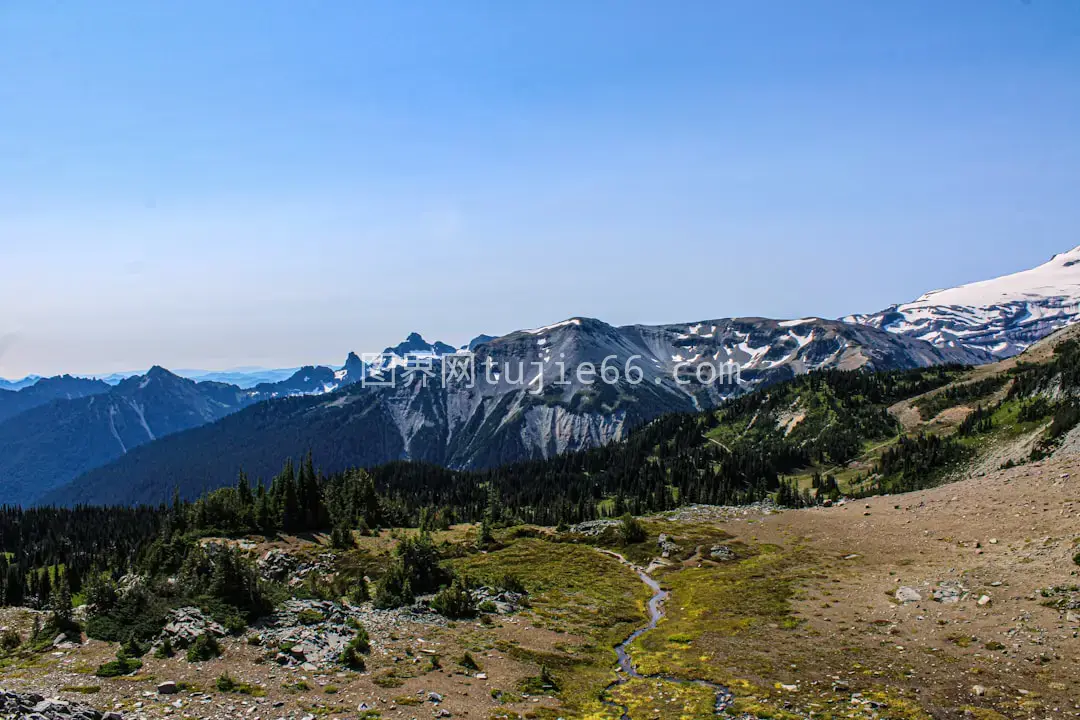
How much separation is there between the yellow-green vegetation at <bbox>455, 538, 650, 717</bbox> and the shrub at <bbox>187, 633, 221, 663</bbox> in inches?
802

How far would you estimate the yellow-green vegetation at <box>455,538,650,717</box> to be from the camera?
42.6 meters

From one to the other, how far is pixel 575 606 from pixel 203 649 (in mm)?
37384

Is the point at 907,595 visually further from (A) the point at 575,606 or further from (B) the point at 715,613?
(A) the point at 575,606

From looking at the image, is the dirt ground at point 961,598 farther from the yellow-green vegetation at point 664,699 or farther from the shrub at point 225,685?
the shrub at point 225,685

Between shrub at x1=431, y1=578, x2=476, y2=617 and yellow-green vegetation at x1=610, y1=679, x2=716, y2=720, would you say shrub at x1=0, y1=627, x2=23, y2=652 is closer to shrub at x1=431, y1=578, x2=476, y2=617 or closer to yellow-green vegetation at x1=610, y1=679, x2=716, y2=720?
shrub at x1=431, y1=578, x2=476, y2=617

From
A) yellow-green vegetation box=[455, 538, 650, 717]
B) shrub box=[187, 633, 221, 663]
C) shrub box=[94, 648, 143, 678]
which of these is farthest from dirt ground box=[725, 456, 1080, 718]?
shrub box=[94, 648, 143, 678]

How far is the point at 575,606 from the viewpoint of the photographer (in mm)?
65750

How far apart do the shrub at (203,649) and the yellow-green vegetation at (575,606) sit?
66.8 feet

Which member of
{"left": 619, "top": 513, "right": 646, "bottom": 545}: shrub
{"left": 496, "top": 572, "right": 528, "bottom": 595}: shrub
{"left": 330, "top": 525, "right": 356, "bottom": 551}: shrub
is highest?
{"left": 496, "top": 572, "right": 528, "bottom": 595}: shrub

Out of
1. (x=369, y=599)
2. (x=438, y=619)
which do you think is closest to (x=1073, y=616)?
(x=438, y=619)

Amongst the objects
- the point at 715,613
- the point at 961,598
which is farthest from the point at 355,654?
the point at 961,598

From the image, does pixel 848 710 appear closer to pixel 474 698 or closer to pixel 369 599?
pixel 474 698

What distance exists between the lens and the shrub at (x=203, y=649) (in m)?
38.6

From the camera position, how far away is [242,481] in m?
117
